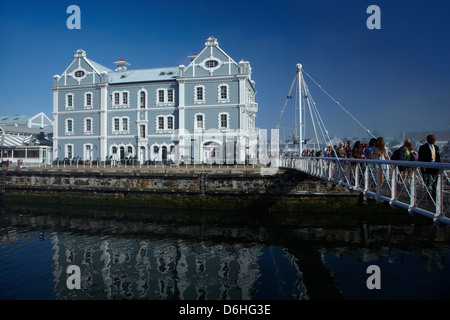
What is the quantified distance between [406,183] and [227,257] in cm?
655

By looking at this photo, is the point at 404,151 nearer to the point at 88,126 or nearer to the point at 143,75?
the point at 143,75

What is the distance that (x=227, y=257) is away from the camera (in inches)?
457

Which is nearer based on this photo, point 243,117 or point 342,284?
point 342,284

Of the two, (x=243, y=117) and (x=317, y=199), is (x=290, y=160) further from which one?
(x=243, y=117)

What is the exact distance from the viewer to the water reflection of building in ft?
29.0

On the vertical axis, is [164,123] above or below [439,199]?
above

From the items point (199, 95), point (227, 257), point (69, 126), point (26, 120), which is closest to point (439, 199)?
point (227, 257)

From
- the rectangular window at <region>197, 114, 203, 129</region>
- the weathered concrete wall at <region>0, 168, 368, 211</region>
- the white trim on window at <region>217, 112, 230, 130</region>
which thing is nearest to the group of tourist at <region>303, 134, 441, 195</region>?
the weathered concrete wall at <region>0, 168, 368, 211</region>

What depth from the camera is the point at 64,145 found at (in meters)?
35.5

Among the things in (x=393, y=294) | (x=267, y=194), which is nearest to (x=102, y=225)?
(x=267, y=194)

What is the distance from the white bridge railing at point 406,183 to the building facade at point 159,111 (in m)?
17.7

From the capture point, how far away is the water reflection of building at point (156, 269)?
8828 millimetres

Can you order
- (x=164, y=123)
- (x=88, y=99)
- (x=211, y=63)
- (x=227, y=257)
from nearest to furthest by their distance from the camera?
(x=227, y=257) → (x=211, y=63) → (x=164, y=123) → (x=88, y=99)
